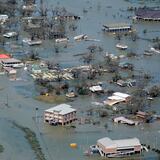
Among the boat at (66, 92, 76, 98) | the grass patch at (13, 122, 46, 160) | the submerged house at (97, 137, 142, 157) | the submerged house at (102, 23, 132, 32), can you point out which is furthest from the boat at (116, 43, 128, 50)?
the submerged house at (97, 137, 142, 157)

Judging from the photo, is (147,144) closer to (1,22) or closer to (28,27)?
(28,27)

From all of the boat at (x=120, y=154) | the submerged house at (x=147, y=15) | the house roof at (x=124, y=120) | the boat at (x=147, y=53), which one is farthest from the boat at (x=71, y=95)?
the submerged house at (x=147, y=15)

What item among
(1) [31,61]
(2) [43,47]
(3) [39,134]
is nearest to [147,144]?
(3) [39,134]

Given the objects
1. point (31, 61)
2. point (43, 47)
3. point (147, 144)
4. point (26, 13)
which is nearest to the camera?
point (147, 144)

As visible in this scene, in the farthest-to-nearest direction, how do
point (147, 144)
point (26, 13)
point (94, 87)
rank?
point (26, 13)
point (94, 87)
point (147, 144)

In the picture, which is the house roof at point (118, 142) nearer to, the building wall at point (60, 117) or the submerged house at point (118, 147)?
the submerged house at point (118, 147)
